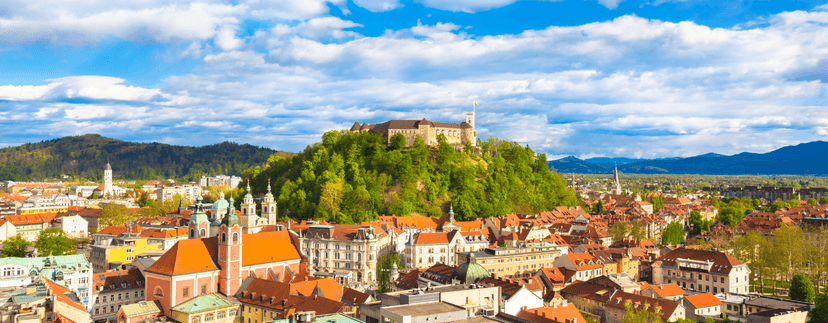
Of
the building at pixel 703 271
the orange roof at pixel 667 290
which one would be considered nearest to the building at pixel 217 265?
the orange roof at pixel 667 290

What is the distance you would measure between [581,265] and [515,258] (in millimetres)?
9314

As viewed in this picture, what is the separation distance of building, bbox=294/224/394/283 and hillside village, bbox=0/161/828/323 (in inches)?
7.7

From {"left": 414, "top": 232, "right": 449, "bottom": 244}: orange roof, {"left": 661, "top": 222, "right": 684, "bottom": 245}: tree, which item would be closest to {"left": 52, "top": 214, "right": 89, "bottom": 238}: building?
{"left": 414, "top": 232, "right": 449, "bottom": 244}: orange roof

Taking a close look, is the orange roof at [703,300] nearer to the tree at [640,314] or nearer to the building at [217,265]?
the tree at [640,314]

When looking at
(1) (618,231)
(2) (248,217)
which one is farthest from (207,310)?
(1) (618,231)

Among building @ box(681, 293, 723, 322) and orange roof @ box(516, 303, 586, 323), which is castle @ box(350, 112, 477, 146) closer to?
building @ box(681, 293, 723, 322)

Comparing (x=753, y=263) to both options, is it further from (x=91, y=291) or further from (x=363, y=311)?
(x=91, y=291)

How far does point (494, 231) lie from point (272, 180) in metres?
52.9

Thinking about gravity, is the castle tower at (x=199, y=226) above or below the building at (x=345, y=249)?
above

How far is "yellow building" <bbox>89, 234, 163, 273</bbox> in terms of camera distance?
298ft

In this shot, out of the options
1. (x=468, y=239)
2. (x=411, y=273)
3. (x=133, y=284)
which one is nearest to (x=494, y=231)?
(x=468, y=239)

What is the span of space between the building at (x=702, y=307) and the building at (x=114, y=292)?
57658 mm

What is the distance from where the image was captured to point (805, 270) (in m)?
89.5

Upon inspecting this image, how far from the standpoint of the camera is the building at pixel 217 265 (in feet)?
191
